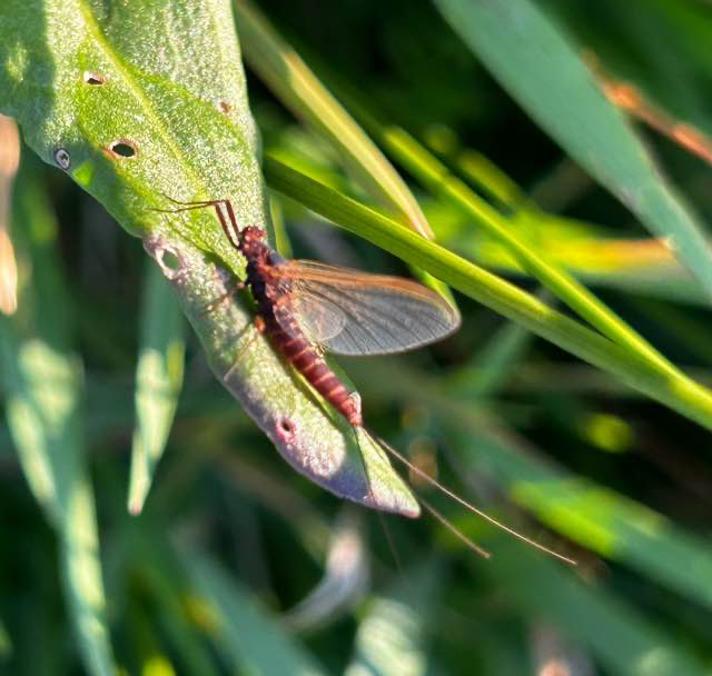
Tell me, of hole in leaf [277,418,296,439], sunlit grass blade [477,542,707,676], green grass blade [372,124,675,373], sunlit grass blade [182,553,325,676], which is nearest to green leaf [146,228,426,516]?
Result: hole in leaf [277,418,296,439]

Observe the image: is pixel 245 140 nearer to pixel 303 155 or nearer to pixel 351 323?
pixel 351 323

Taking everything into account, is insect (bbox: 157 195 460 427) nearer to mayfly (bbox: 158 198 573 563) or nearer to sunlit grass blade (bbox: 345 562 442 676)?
mayfly (bbox: 158 198 573 563)

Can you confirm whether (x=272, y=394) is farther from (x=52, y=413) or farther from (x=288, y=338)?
(x=52, y=413)

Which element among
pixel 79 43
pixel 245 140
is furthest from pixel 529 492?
pixel 79 43

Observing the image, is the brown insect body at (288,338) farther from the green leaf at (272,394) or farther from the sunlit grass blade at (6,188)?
the sunlit grass blade at (6,188)

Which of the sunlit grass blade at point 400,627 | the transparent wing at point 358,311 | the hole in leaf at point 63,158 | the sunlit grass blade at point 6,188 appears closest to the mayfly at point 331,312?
the transparent wing at point 358,311

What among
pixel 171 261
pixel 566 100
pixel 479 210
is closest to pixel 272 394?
pixel 171 261

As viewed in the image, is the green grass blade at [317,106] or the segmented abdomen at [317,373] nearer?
the segmented abdomen at [317,373]
